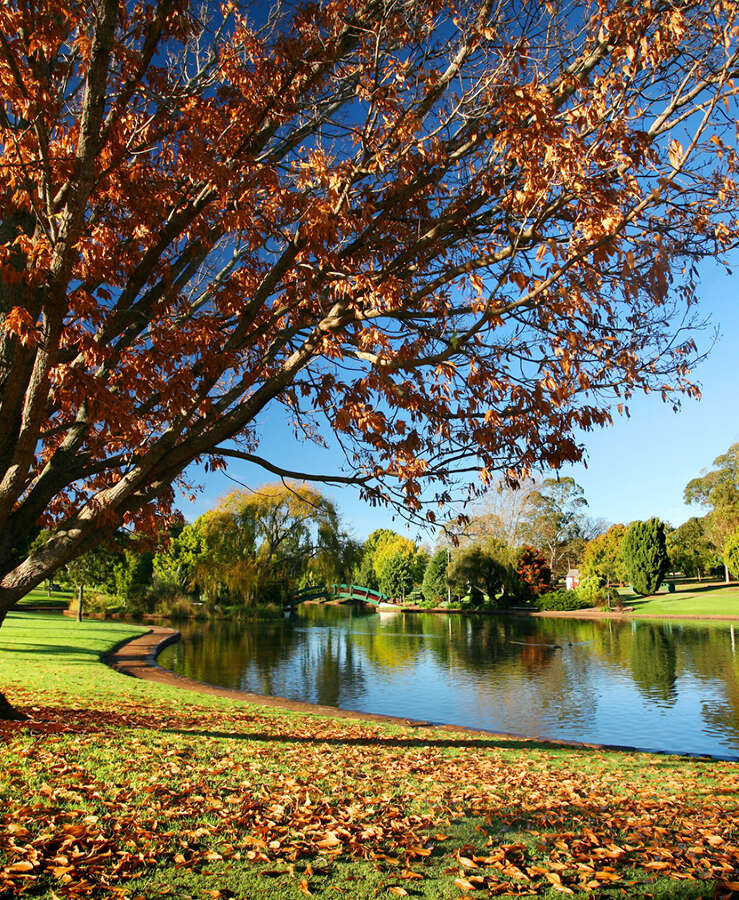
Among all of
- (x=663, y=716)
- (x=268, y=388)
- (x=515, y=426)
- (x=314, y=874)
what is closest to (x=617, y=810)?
(x=314, y=874)

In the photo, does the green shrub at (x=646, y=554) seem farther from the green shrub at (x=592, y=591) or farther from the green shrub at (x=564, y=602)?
the green shrub at (x=564, y=602)

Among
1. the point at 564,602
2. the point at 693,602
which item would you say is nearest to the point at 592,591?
the point at 564,602

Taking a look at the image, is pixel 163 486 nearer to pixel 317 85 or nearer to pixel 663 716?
pixel 317 85

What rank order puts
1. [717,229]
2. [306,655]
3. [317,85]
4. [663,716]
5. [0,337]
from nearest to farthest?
[717,229]
[0,337]
[317,85]
[663,716]
[306,655]

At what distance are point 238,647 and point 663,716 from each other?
16150 millimetres

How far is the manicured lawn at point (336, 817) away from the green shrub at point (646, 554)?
44119mm

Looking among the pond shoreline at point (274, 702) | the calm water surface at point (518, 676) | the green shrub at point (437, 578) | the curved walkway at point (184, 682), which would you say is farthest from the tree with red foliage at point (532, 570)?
the pond shoreline at point (274, 702)

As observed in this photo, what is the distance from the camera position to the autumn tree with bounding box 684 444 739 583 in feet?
172

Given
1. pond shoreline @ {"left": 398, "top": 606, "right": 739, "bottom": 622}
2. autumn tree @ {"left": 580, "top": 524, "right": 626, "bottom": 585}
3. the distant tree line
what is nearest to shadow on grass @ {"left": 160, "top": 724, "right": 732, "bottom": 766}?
the distant tree line

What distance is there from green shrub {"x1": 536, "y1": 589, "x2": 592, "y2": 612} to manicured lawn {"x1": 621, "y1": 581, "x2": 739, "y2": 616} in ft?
11.6

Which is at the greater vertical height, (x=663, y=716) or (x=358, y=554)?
(x=358, y=554)

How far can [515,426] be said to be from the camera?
5.11m

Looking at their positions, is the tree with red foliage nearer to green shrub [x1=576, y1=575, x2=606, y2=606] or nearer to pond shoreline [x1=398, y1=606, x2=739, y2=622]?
pond shoreline [x1=398, y1=606, x2=739, y2=622]

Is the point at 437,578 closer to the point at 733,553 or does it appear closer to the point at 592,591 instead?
the point at 592,591
